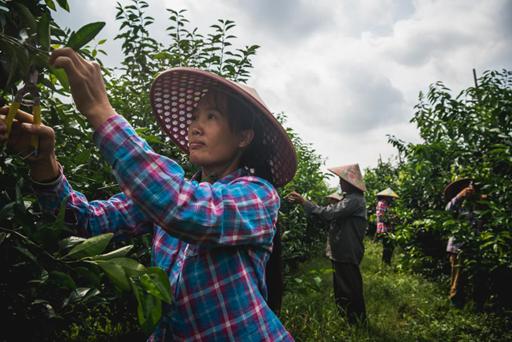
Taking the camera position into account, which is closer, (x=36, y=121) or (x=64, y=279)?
(x=64, y=279)

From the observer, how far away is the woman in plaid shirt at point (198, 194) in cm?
84

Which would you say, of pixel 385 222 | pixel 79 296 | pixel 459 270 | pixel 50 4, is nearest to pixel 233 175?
pixel 79 296

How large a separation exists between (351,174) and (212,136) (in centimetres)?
357

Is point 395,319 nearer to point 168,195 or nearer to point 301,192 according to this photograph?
point 301,192

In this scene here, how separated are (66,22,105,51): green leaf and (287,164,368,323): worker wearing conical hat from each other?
371cm

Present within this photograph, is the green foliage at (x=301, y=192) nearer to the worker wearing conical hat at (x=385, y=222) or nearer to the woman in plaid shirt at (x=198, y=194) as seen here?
the worker wearing conical hat at (x=385, y=222)

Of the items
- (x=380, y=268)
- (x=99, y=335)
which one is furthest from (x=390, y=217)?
(x=99, y=335)

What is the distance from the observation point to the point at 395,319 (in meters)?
4.86

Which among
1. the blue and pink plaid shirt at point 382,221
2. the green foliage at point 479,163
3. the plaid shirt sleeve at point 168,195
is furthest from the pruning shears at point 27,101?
the blue and pink plaid shirt at point 382,221

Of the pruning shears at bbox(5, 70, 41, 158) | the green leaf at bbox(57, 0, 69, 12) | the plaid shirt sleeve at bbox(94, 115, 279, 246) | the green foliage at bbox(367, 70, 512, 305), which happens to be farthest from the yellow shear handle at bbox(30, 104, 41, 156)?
the green foliage at bbox(367, 70, 512, 305)

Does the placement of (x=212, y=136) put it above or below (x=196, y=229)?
above

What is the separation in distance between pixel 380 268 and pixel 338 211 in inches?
178

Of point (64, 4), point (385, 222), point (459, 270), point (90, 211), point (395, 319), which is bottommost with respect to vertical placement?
point (395, 319)

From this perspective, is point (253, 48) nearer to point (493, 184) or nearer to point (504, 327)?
point (493, 184)
